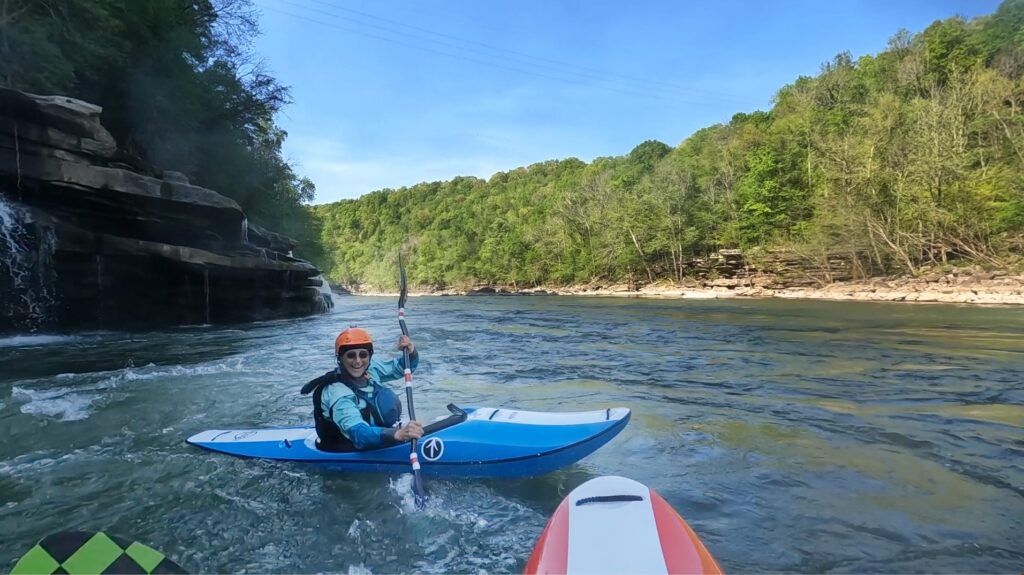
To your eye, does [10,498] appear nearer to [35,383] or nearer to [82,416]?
[82,416]

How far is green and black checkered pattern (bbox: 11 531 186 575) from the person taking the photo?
5.81 ft

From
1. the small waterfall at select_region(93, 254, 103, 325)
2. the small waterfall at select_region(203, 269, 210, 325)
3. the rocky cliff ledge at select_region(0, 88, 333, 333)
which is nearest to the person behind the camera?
the rocky cliff ledge at select_region(0, 88, 333, 333)

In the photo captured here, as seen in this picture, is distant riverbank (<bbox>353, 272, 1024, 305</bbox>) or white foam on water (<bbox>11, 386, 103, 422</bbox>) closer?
white foam on water (<bbox>11, 386, 103, 422</bbox>)

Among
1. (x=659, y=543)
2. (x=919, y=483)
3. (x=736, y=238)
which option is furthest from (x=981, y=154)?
(x=659, y=543)

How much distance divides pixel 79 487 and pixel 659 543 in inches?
166

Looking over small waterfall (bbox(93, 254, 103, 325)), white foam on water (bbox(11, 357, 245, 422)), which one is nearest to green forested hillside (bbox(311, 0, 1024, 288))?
small waterfall (bbox(93, 254, 103, 325))

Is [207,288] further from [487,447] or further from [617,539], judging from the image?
[617,539]

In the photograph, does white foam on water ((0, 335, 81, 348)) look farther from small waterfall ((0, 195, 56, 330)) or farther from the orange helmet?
the orange helmet

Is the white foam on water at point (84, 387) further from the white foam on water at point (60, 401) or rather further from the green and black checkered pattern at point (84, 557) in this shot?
the green and black checkered pattern at point (84, 557)

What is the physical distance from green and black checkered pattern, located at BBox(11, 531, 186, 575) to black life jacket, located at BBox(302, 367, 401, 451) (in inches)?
75.5

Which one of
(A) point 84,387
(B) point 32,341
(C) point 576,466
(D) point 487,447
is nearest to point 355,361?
(D) point 487,447

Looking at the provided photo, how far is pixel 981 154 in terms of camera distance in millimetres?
28812

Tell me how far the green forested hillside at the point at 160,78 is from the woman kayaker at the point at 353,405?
12189mm

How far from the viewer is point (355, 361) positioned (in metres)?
3.95
